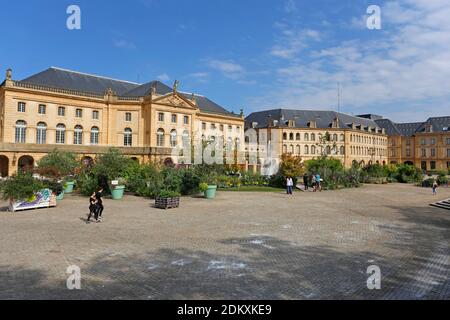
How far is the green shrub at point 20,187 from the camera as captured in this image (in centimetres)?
1484

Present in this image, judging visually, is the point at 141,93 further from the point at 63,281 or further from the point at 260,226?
the point at 63,281

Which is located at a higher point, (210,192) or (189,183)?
(189,183)

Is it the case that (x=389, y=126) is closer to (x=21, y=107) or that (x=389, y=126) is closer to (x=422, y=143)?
(x=422, y=143)

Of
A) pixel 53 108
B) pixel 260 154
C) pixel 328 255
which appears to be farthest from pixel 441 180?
pixel 53 108

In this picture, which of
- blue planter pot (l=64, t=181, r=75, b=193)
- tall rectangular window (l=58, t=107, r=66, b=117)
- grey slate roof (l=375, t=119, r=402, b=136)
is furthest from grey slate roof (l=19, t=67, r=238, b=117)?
grey slate roof (l=375, t=119, r=402, b=136)

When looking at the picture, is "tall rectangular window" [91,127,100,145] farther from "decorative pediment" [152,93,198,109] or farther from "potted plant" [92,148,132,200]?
"potted plant" [92,148,132,200]

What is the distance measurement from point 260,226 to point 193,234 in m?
2.77

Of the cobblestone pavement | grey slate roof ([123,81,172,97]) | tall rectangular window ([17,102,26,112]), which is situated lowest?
the cobblestone pavement

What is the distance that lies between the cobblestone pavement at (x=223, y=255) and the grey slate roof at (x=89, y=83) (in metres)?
32.2

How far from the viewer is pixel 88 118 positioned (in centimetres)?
4241

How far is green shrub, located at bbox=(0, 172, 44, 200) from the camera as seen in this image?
14.8 m

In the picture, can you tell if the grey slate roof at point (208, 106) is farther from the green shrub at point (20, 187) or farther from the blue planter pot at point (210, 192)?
the green shrub at point (20, 187)

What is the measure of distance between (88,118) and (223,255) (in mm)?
39772

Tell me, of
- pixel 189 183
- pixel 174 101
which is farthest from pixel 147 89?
pixel 189 183
